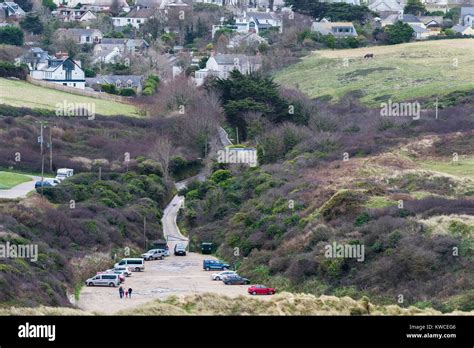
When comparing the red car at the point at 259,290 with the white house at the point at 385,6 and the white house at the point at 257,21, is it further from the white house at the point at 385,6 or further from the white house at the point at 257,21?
the white house at the point at 385,6

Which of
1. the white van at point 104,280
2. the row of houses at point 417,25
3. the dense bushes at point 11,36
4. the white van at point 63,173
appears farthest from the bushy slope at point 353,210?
the dense bushes at point 11,36

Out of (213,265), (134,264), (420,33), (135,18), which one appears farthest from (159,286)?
(135,18)

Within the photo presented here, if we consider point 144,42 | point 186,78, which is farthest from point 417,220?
point 144,42

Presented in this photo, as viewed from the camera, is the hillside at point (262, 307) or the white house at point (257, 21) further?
the white house at point (257, 21)

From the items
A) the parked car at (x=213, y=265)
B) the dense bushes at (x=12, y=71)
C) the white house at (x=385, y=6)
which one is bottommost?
the white house at (x=385, y=6)

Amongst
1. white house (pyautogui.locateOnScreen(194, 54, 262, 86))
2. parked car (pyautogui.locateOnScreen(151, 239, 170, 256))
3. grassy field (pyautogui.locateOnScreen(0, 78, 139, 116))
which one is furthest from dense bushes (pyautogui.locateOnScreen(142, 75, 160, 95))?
parked car (pyautogui.locateOnScreen(151, 239, 170, 256))

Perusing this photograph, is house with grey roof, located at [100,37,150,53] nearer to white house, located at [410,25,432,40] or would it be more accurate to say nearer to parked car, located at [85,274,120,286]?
white house, located at [410,25,432,40]
